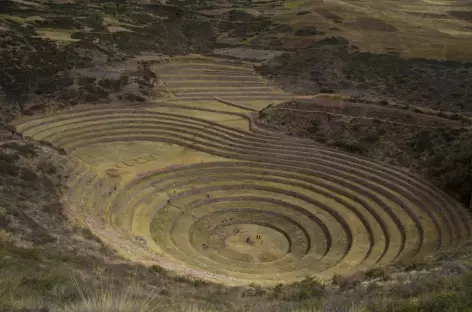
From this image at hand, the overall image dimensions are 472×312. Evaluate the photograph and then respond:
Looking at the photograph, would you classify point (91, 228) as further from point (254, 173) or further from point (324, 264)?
point (254, 173)

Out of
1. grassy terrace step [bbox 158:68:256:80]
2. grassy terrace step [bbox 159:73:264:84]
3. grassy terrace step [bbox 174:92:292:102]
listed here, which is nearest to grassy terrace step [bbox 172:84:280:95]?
grassy terrace step [bbox 174:92:292:102]

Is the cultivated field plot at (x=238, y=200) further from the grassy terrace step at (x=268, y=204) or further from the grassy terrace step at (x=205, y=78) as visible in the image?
the grassy terrace step at (x=205, y=78)

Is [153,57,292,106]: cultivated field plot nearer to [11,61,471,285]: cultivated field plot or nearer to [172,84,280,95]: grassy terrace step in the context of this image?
[172,84,280,95]: grassy terrace step

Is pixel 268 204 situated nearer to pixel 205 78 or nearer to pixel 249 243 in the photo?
pixel 249 243

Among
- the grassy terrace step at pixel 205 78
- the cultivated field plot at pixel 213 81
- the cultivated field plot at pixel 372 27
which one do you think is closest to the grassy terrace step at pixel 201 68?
the cultivated field plot at pixel 213 81

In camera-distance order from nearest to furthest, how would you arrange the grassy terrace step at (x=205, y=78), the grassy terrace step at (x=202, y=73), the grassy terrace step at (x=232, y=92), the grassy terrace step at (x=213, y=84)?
1. the grassy terrace step at (x=232, y=92)
2. the grassy terrace step at (x=213, y=84)
3. the grassy terrace step at (x=205, y=78)
4. the grassy terrace step at (x=202, y=73)
